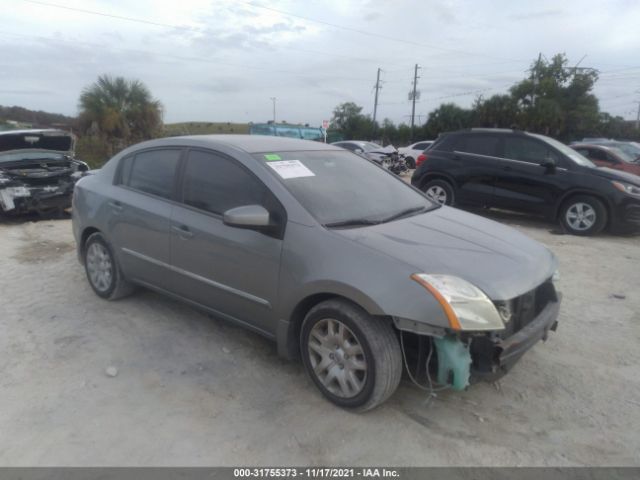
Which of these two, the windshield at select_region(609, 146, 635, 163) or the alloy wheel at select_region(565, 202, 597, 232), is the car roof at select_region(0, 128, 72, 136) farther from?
the windshield at select_region(609, 146, 635, 163)

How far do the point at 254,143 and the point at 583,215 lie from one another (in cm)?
629

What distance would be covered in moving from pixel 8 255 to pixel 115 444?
15.5 ft

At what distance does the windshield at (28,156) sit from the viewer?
812cm

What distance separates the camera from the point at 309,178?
3471 mm

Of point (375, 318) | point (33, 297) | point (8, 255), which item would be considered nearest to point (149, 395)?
point (375, 318)

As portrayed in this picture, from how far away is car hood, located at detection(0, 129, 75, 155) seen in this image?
802 cm

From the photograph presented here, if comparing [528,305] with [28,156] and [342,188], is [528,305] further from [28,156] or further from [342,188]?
[28,156]

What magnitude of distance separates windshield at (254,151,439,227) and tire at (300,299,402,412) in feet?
2.06

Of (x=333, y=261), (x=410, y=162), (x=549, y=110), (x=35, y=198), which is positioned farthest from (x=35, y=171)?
(x=549, y=110)

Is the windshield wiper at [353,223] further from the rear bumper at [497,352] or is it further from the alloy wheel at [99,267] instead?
the alloy wheel at [99,267]

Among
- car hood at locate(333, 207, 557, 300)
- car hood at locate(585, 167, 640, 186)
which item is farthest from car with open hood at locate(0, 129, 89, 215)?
car hood at locate(585, 167, 640, 186)

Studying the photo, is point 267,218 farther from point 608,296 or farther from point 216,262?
point 608,296

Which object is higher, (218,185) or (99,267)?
(218,185)

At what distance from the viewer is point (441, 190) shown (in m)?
9.29
